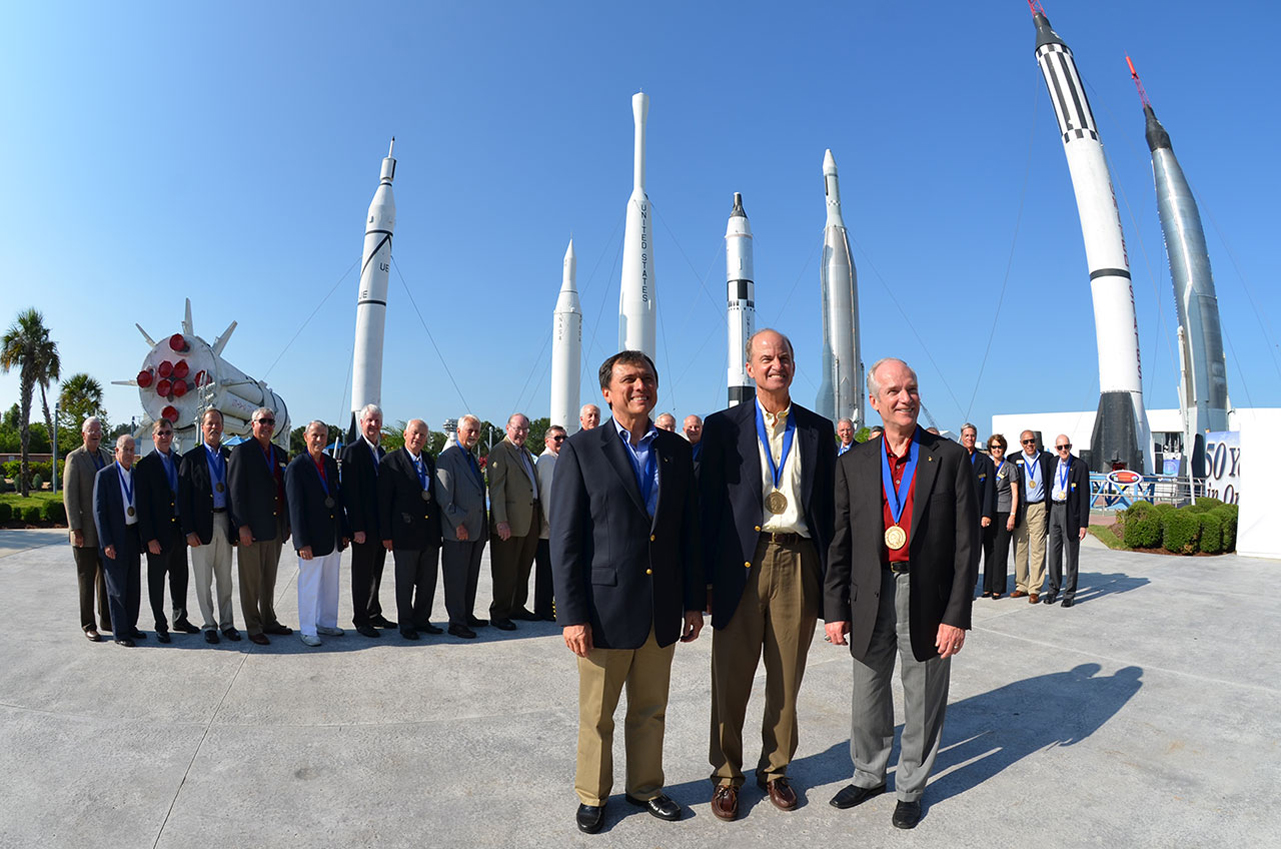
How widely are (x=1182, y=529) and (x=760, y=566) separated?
35.3 feet

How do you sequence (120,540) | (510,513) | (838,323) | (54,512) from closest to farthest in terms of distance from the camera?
(120,540) → (510,513) → (54,512) → (838,323)

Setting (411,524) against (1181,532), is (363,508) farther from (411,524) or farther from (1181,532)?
(1181,532)

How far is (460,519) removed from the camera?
6.40 meters

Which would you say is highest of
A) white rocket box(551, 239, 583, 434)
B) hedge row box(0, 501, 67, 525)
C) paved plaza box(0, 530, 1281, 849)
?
white rocket box(551, 239, 583, 434)

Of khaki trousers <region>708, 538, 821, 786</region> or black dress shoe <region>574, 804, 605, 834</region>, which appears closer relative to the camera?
black dress shoe <region>574, 804, 605, 834</region>

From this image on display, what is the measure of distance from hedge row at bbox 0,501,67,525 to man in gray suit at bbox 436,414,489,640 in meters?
12.9

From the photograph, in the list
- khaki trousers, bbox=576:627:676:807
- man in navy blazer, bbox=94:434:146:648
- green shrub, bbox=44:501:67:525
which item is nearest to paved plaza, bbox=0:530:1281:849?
khaki trousers, bbox=576:627:676:807

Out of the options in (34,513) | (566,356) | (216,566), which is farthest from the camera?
(566,356)

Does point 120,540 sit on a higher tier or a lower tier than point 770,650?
higher

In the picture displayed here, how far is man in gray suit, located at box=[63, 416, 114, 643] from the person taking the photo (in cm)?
593

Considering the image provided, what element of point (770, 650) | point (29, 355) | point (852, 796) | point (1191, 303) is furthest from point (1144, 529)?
point (29, 355)

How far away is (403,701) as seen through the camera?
14.7ft

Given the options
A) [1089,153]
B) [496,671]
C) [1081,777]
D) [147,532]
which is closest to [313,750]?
[496,671]

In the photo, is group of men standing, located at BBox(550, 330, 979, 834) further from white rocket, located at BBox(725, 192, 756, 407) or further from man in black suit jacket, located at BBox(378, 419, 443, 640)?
white rocket, located at BBox(725, 192, 756, 407)
